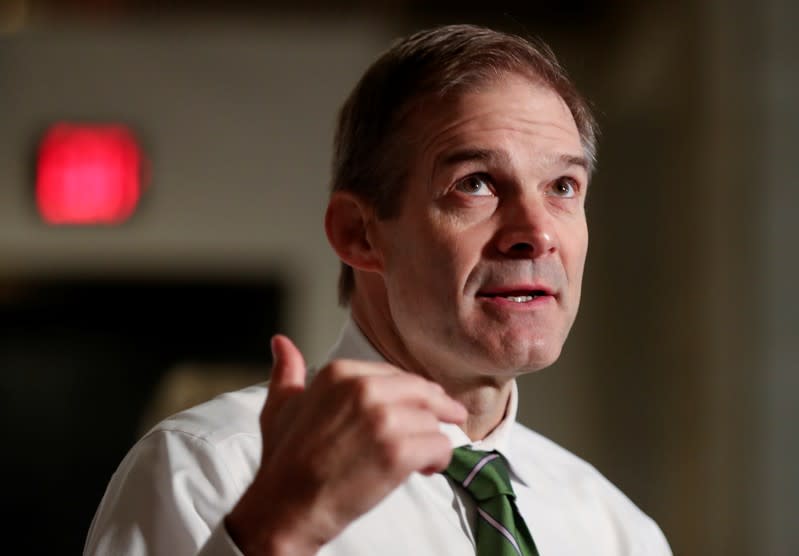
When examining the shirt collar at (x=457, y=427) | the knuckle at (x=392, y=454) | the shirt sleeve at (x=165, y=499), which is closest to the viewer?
the knuckle at (x=392, y=454)

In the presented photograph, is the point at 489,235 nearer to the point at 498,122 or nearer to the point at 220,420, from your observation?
the point at 498,122

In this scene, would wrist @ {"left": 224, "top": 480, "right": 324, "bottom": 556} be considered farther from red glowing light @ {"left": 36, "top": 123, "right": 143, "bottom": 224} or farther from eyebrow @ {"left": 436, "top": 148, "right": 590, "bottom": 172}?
red glowing light @ {"left": 36, "top": 123, "right": 143, "bottom": 224}

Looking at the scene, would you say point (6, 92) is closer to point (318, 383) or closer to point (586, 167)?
point (586, 167)

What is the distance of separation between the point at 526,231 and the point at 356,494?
15.1 inches

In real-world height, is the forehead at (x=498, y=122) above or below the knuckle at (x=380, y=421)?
above

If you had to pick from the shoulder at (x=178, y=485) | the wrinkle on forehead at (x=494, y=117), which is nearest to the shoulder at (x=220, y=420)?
the shoulder at (x=178, y=485)

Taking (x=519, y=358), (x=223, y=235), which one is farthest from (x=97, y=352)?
(x=519, y=358)

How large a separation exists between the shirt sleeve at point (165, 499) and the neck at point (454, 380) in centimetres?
24

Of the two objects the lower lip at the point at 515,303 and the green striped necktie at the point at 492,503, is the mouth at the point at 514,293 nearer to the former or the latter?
the lower lip at the point at 515,303

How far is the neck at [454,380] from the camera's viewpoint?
118 cm

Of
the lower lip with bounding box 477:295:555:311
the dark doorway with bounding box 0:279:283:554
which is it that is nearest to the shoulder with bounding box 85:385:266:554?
the lower lip with bounding box 477:295:555:311

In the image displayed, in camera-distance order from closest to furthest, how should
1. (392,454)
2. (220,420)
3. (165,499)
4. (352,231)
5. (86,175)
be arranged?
(392,454) → (165,499) → (220,420) → (352,231) → (86,175)

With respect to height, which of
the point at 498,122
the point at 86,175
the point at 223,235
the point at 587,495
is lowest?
the point at 223,235

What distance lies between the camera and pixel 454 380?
118cm
